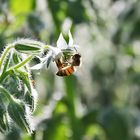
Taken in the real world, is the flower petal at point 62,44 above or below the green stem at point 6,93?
above

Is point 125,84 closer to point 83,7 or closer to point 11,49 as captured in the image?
point 83,7

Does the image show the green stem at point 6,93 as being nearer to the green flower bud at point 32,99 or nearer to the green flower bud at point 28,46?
the green flower bud at point 32,99

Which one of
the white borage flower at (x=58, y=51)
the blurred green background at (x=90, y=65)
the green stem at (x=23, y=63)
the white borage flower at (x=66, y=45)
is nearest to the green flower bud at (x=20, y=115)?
the green stem at (x=23, y=63)

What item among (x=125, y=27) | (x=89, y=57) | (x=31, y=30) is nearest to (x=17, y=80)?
(x=31, y=30)

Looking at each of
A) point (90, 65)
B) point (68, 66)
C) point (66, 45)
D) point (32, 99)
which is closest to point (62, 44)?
point (66, 45)

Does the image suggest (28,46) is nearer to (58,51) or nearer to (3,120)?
(58,51)

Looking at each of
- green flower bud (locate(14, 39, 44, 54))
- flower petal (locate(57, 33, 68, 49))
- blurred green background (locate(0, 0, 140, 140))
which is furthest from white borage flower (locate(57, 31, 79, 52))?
blurred green background (locate(0, 0, 140, 140))
